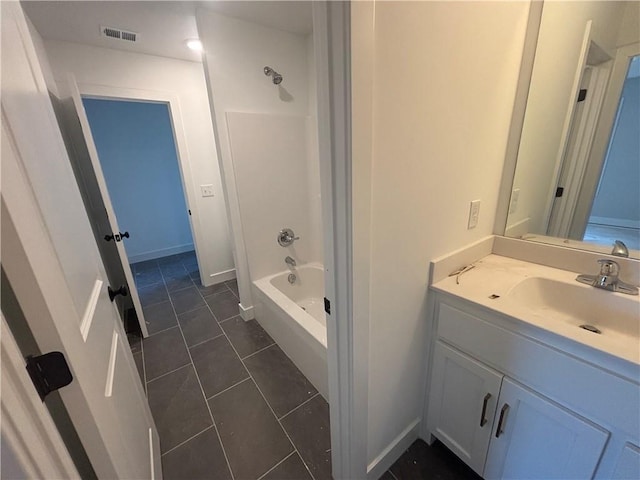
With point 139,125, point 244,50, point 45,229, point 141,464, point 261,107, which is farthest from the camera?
point 139,125

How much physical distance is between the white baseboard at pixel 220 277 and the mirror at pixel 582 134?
2.89 meters

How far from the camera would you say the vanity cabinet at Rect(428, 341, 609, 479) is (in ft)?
2.67

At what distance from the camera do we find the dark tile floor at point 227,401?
128 cm

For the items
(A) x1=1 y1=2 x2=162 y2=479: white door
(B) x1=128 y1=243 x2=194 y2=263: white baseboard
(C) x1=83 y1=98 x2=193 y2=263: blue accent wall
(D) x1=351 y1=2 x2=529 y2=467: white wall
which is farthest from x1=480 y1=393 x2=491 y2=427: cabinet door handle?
(B) x1=128 y1=243 x2=194 y2=263: white baseboard

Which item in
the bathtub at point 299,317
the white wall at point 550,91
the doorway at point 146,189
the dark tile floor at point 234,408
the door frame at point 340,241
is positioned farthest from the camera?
the doorway at point 146,189

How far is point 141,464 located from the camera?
3.01 feet

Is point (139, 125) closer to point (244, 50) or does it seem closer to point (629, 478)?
point (244, 50)

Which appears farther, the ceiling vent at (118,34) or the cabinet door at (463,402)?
the ceiling vent at (118,34)

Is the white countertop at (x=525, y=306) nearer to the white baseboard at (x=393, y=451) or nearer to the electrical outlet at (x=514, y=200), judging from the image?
the electrical outlet at (x=514, y=200)

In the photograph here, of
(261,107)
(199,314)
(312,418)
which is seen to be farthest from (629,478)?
(199,314)

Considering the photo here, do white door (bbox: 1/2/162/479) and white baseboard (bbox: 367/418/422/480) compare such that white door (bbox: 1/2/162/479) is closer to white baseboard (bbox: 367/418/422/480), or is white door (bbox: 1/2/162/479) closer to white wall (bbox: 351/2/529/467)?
white wall (bbox: 351/2/529/467)

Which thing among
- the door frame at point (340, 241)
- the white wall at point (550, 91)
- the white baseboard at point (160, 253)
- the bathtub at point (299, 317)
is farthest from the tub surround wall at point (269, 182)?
the white baseboard at point (160, 253)

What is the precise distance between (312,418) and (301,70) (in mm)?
2556

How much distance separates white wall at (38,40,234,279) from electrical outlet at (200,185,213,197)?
5 cm
